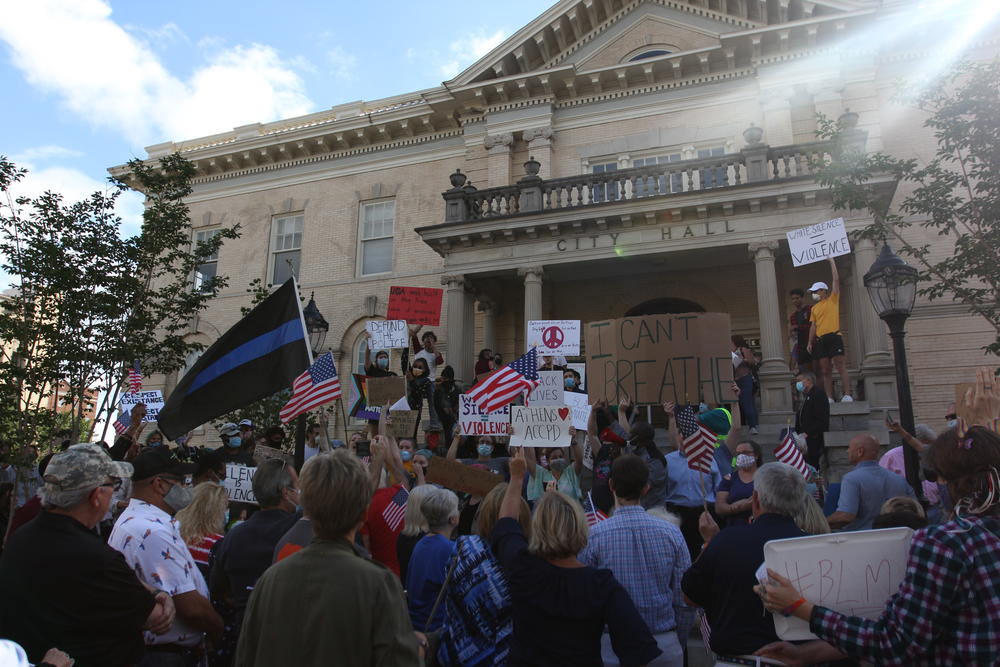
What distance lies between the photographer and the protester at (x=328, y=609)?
2.46 m

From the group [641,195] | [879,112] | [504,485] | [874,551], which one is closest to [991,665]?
[874,551]

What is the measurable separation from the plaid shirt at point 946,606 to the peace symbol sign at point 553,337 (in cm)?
996

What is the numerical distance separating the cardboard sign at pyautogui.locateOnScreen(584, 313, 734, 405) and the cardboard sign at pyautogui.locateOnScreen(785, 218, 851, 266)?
10.1 feet

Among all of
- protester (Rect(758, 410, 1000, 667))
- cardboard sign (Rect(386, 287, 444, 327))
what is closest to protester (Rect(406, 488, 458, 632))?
protester (Rect(758, 410, 1000, 667))

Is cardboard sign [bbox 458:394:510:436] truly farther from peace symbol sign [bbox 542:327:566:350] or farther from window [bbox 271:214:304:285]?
window [bbox 271:214:304:285]

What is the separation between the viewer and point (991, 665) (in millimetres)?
2316

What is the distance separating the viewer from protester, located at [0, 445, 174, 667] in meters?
2.91

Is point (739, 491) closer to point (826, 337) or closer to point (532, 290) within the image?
point (826, 337)

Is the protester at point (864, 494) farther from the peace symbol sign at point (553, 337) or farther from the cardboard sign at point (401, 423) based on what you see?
the cardboard sign at point (401, 423)

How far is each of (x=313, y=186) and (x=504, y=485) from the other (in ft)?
70.6

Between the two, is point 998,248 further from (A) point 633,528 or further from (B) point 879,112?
(B) point 879,112

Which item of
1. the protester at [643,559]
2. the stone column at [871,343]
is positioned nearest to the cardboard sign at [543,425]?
the protester at [643,559]

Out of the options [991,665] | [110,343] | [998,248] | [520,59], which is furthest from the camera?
[520,59]

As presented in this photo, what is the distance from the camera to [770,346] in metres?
14.5
